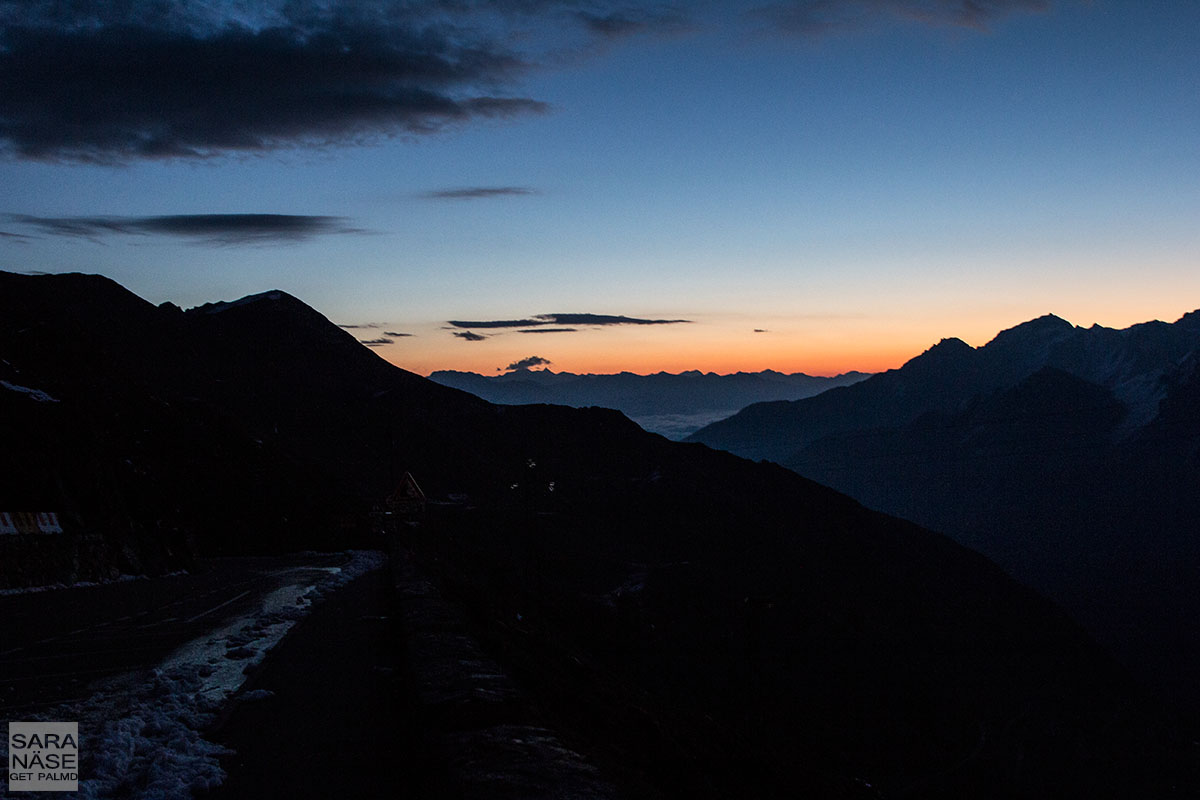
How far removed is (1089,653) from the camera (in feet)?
565

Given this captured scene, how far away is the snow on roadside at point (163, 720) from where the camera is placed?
5.23 meters

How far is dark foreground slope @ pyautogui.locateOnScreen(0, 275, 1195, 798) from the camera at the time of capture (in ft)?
113

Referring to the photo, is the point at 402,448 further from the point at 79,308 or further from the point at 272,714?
the point at 272,714

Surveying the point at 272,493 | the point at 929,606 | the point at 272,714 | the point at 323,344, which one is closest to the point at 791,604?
the point at 929,606

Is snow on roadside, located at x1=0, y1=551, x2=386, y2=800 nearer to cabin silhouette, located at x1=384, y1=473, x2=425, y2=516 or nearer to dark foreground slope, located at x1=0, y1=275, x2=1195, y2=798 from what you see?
Result: dark foreground slope, located at x1=0, y1=275, x2=1195, y2=798

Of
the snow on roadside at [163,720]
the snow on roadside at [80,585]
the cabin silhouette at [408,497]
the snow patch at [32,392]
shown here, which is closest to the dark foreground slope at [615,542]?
the snow patch at [32,392]

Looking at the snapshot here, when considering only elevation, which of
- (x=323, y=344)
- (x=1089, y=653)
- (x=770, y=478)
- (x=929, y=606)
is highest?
(x=323, y=344)

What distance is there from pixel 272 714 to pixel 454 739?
2962 mm

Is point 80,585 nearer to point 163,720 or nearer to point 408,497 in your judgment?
point 408,497

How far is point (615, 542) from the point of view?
124375mm

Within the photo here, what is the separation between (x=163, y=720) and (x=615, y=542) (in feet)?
391

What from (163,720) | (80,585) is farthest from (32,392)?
(163,720)

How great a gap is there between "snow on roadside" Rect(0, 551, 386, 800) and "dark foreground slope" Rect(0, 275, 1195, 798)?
8.28ft

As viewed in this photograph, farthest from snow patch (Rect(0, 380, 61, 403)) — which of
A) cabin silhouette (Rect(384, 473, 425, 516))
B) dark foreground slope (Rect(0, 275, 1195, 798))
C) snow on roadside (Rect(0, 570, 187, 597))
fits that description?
cabin silhouette (Rect(384, 473, 425, 516))
